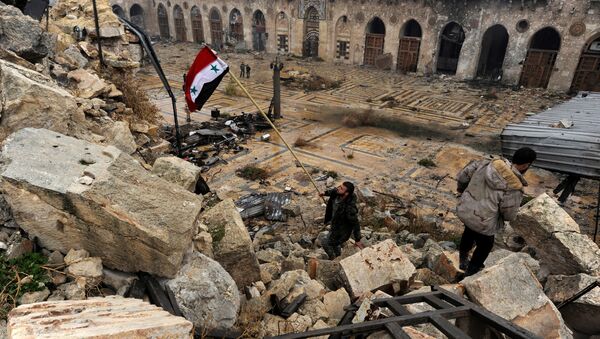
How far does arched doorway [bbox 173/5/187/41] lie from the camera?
110 ft

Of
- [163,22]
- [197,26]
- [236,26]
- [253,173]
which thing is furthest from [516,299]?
[163,22]

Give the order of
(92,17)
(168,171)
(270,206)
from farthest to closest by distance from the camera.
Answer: (92,17)
(270,206)
(168,171)

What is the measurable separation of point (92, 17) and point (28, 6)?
1650mm

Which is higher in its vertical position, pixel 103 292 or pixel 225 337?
pixel 103 292

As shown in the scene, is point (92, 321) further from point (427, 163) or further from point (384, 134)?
point (384, 134)

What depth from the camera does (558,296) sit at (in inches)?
164

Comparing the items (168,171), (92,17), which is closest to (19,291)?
(168,171)

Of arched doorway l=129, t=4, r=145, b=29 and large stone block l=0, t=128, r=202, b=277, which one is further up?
arched doorway l=129, t=4, r=145, b=29

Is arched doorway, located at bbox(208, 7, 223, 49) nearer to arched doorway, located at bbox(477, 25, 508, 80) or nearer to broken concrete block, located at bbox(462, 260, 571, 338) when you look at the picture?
arched doorway, located at bbox(477, 25, 508, 80)

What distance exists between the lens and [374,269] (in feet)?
14.5

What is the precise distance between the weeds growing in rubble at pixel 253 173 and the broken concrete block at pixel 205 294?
6495 millimetres

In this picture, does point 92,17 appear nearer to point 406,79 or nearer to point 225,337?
point 225,337

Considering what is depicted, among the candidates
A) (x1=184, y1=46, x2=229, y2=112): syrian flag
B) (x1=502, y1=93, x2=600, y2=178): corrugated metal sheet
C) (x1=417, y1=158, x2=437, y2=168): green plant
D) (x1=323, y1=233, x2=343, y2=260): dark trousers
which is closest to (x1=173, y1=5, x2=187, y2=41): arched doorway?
(x1=417, y1=158, x2=437, y2=168): green plant

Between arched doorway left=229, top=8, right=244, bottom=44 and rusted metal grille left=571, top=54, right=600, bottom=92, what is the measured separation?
22.8m
